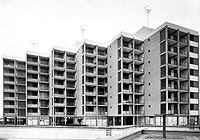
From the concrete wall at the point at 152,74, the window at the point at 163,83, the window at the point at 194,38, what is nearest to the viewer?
the window at the point at 163,83

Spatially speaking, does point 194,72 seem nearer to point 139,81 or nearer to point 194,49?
point 194,49

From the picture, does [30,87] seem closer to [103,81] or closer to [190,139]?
[103,81]

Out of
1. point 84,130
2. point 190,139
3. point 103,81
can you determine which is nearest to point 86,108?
point 103,81

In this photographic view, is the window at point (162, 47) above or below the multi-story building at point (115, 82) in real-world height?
above

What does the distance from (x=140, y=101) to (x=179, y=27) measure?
17.6 metres

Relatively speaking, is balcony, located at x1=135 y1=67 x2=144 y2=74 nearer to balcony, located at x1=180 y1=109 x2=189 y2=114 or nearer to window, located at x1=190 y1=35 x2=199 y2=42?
balcony, located at x1=180 y1=109 x2=189 y2=114

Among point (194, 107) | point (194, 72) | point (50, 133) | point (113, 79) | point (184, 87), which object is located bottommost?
point (50, 133)

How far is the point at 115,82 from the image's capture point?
156ft

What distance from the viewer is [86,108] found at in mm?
47875

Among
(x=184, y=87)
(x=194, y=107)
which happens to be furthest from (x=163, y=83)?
(x=194, y=107)

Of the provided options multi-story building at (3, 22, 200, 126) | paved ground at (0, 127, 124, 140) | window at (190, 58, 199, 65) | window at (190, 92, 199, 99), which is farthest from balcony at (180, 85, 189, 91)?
paved ground at (0, 127, 124, 140)

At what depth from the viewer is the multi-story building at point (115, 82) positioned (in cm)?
4203

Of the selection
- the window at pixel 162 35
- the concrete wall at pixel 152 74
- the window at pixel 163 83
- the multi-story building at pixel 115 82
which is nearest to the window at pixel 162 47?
the multi-story building at pixel 115 82

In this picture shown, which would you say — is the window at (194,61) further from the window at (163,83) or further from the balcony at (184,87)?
the window at (163,83)
